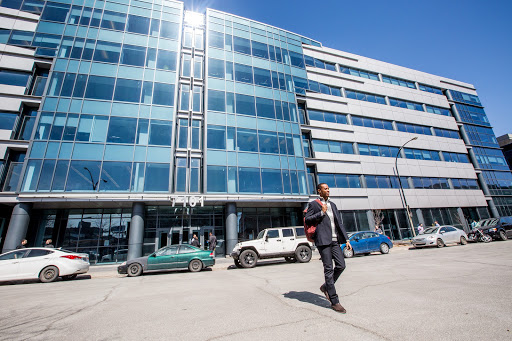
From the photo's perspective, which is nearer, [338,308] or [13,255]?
[338,308]

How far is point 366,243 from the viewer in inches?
551

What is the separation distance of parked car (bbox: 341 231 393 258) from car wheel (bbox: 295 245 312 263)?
9.63 feet

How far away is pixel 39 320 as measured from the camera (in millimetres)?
3791

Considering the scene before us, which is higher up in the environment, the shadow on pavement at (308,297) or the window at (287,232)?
the window at (287,232)

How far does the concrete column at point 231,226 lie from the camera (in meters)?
17.5

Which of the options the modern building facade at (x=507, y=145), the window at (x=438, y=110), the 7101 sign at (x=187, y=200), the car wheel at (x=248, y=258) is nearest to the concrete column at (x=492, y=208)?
the window at (x=438, y=110)

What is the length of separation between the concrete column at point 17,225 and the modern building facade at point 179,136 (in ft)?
0.21

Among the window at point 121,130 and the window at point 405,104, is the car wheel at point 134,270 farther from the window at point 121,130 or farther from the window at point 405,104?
the window at point 405,104

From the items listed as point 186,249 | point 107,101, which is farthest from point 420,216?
point 107,101

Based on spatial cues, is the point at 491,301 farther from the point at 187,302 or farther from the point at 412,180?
the point at 412,180

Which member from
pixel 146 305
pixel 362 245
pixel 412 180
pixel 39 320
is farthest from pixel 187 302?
pixel 412 180

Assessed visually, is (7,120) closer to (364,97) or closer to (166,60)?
(166,60)

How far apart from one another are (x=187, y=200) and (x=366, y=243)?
12.6 meters

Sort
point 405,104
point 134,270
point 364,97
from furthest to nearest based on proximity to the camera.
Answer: point 405,104
point 364,97
point 134,270
